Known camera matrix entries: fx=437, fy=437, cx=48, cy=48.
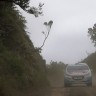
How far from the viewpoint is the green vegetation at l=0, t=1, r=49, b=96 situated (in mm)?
24381

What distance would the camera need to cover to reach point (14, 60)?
27.0m

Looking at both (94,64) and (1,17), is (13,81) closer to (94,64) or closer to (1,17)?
(1,17)

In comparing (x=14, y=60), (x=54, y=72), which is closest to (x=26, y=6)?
(x=14, y=60)

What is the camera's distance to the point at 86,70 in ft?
106

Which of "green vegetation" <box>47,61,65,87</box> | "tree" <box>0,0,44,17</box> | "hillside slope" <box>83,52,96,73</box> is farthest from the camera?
"hillside slope" <box>83,52,96,73</box>

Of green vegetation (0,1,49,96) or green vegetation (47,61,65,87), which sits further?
green vegetation (47,61,65,87)

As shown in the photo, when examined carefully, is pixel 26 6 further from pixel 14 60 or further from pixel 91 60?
pixel 91 60

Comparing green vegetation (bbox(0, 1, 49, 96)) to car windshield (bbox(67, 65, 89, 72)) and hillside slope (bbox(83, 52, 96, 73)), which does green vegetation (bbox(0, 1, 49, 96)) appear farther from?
hillside slope (bbox(83, 52, 96, 73))

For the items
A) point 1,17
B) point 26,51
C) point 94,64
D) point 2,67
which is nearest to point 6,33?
point 1,17

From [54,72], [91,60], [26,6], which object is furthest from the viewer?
[91,60]

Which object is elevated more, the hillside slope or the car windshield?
the hillside slope

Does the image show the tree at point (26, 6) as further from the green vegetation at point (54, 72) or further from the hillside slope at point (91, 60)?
the hillside slope at point (91, 60)

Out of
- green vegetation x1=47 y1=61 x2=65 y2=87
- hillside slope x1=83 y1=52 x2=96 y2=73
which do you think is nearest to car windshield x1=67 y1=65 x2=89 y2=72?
green vegetation x1=47 y1=61 x2=65 y2=87

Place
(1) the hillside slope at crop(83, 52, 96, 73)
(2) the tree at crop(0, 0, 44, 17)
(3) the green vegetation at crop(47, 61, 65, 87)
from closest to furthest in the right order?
(2) the tree at crop(0, 0, 44, 17) < (3) the green vegetation at crop(47, 61, 65, 87) < (1) the hillside slope at crop(83, 52, 96, 73)
